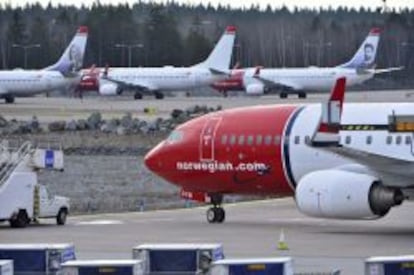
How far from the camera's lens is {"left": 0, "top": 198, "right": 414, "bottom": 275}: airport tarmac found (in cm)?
2947

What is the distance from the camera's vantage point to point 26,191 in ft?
123

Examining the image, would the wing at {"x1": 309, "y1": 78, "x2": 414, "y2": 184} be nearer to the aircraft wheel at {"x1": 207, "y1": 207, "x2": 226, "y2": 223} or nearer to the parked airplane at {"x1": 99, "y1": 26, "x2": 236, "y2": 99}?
the aircraft wheel at {"x1": 207, "y1": 207, "x2": 226, "y2": 223}

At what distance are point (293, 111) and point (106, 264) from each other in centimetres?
1742

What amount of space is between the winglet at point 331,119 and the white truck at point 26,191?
8436 millimetres

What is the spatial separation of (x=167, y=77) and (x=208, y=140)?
86133 mm

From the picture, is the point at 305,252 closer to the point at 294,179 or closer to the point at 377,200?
the point at 377,200

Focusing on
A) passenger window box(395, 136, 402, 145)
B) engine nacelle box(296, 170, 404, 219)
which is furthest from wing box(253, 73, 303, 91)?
engine nacelle box(296, 170, 404, 219)

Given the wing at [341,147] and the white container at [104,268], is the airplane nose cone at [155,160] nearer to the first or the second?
the wing at [341,147]

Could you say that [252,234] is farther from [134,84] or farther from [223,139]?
[134,84]

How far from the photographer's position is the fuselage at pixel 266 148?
114 feet

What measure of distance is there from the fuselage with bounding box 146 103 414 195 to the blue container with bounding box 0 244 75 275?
1308 centimetres

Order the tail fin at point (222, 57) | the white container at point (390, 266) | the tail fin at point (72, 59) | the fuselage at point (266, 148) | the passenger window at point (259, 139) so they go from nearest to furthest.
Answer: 1. the white container at point (390, 266)
2. the fuselage at point (266, 148)
3. the passenger window at point (259, 139)
4. the tail fin at point (72, 59)
5. the tail fin at point (222, 57)

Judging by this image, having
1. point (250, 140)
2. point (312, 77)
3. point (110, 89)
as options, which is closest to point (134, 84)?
point (110, 89)

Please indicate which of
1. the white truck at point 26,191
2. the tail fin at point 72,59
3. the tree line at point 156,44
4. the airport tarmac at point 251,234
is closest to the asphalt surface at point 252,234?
the airport tarmac at point 251,234
